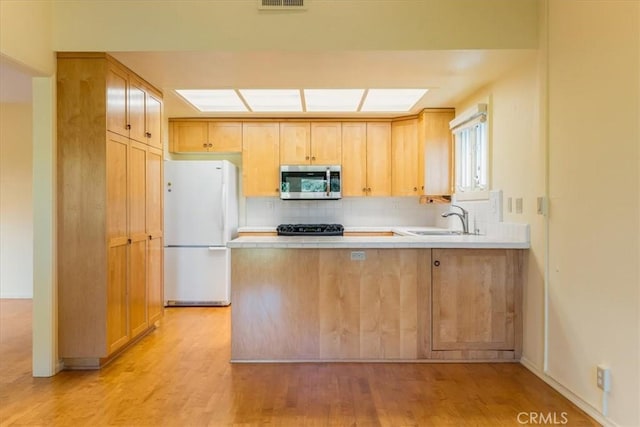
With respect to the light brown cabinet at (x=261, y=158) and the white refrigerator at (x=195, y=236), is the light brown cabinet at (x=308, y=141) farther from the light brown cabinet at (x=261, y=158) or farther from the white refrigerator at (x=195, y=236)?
the white refrigerator at (x=195, y=236)

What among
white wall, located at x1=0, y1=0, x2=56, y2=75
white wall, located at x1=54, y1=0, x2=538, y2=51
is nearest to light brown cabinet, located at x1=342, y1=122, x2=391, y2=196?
white wall, located at x1=54, y1=0, x2=538, y2=51

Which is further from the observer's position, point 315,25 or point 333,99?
point 333,99

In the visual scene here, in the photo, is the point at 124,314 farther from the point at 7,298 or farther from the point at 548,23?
the point at 548,23

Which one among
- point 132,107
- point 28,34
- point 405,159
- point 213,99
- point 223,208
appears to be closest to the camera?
point 28,34

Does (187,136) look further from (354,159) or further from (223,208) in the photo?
(354,159)

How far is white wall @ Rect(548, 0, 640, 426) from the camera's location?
73.9 inches

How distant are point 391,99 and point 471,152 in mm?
974

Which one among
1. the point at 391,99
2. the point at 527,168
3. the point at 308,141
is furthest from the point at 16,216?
the point at 527,168

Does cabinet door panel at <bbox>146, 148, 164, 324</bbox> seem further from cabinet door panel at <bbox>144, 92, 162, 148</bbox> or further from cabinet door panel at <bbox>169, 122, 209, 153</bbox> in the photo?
cabinet door panel at <bbox>169, 122, 209, 153</bbox>

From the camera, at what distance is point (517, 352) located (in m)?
2.90

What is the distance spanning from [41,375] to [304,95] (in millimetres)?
3111

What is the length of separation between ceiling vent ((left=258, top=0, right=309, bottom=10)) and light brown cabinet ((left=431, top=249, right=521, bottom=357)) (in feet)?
6.38

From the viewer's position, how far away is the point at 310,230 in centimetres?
490

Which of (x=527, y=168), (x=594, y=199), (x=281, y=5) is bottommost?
(x=594, y=199)
